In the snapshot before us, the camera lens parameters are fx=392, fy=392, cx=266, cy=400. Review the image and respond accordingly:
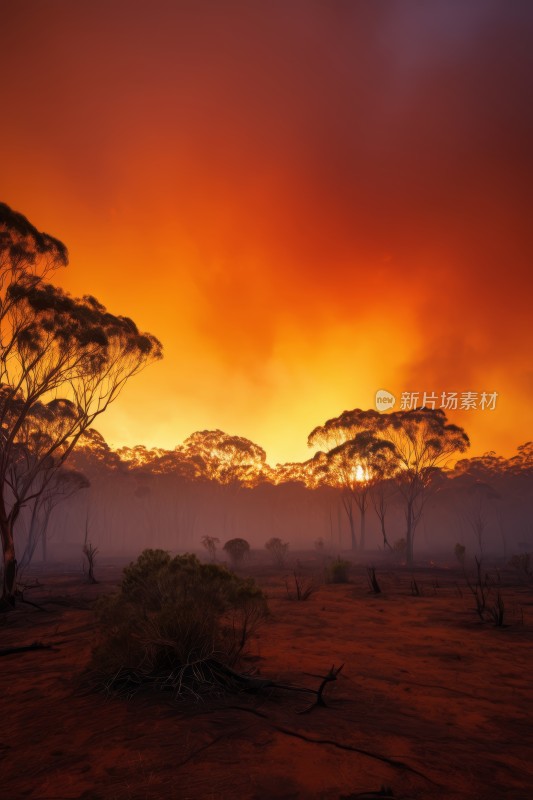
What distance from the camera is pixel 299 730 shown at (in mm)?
4379

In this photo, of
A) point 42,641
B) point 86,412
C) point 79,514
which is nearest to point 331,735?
point 42,641

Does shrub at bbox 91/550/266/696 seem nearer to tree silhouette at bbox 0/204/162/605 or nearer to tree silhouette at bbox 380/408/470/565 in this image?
tree silhouette at bbox 0/204/162/605

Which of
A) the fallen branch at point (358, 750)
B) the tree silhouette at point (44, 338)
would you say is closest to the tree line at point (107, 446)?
the tree silhouette at point (44, 338)

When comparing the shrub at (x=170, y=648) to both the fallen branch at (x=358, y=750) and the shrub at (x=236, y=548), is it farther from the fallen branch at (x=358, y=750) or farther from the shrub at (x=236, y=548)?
the shrub at (x=236, y=548)

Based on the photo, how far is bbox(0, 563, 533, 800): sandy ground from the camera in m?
3.41

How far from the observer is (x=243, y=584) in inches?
314

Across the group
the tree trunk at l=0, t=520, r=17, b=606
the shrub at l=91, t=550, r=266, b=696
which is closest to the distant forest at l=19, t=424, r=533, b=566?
the tree trunk at l=0, t=520, r=17, b=606

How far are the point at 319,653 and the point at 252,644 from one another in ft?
4.94

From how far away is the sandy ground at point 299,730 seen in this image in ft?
11.2

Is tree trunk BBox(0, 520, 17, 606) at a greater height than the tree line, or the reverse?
the tree line

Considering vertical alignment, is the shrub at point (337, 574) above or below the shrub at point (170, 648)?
below

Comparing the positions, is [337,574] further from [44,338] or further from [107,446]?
[107,446]

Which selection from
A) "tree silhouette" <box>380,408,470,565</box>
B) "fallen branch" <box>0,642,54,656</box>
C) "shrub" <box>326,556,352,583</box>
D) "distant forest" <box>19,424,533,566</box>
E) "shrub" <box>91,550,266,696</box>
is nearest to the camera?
"shrub" <box>91,550,266,696</box>

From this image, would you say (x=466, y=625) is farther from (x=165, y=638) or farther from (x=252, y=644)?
(x=165, y=638)
